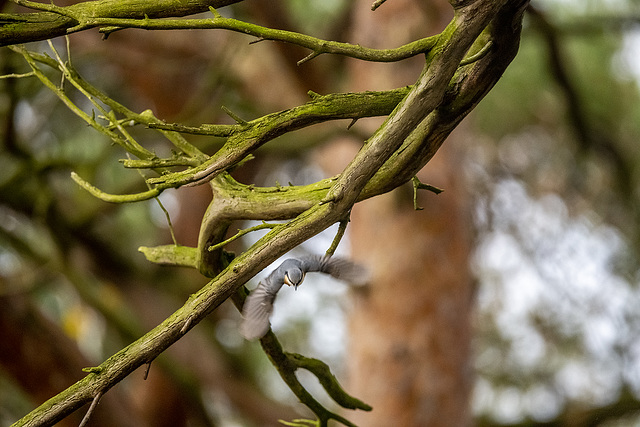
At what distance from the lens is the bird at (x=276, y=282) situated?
23.6 inches

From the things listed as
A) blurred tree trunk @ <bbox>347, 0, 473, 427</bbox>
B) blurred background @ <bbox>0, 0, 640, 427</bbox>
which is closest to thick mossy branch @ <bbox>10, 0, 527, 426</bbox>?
blurred background @ <bbox>0, 0, 640, 427</bbox>

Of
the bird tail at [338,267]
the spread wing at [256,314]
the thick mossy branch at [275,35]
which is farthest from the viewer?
the bird tail at [338,267]

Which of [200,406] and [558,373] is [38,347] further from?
[558,373]

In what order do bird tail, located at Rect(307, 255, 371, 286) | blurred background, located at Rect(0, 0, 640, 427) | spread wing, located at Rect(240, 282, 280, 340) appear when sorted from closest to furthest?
spread wing, located at Rect(240, 282, 280, 340) < bird tail, located at Rect(307, 255, 371, 286) < blurred background, located at Rect(0, 0, 640, 427)

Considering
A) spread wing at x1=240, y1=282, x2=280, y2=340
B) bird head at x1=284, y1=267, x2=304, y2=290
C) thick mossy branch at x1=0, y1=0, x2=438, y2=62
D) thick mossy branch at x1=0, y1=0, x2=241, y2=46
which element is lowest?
spread wing at x1=240, y1=282, x2=280, y2=340

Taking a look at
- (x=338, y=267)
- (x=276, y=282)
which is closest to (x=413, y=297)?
(x=338, y=267)

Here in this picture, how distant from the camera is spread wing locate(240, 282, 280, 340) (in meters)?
0.59

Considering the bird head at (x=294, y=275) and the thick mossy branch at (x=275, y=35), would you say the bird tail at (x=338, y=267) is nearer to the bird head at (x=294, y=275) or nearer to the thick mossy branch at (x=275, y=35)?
the bird head at (x=294, y=275)

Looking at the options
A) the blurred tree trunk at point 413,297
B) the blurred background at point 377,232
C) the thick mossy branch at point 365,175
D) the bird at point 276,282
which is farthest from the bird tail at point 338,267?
the blurred tree trunk at point 413,297

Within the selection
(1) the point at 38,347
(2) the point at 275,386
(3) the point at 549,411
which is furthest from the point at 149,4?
(2) the point at 275,386

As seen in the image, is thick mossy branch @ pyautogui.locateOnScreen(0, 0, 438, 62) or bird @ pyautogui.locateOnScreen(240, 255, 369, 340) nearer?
thick mossy branch @ pyautogui.locateOnScreen(0, 0, 438, 62)

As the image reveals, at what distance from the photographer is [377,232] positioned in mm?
2277

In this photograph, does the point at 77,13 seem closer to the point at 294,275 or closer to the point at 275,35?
the point at 275,35

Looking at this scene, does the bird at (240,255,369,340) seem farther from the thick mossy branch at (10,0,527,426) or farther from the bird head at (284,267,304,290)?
the thick mossy branch at (10,0,527,426)
